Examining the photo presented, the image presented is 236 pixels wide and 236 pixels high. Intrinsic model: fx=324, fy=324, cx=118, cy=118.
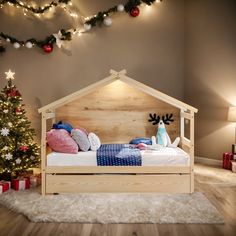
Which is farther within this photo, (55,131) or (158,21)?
(158,21)

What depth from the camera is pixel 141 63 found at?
533 cm

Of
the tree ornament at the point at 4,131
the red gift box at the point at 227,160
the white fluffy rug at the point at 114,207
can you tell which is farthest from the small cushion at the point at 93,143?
the red gift box at the point at 227,160

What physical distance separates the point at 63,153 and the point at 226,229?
6.14ft

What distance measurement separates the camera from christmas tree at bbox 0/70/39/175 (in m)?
4.10

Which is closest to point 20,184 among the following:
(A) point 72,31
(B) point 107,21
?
(A) point 72,31

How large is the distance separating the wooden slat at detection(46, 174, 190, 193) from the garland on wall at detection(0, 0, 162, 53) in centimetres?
246

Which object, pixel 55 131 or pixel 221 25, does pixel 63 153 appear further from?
pixel 221 25

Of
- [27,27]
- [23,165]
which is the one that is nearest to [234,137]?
[23,165]

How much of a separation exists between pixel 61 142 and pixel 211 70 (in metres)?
2.82

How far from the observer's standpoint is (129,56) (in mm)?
5320

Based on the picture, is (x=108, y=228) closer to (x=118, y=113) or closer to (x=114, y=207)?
(x=114, y=207)

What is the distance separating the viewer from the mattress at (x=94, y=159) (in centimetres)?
361

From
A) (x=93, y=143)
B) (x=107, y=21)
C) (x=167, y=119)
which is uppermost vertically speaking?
(x=107, y=21)

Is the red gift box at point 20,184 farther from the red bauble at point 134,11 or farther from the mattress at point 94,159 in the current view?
the red bauble at point 134,11
